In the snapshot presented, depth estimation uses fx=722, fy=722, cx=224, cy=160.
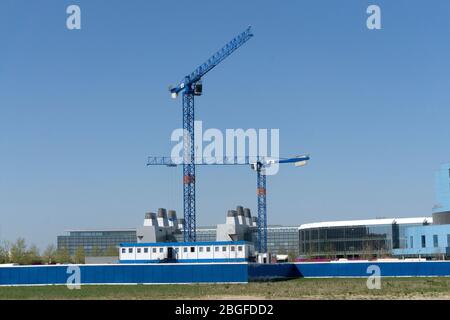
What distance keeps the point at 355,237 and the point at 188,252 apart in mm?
85726

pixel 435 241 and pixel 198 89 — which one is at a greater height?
pixel 198 89

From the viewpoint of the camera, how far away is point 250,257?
9019 cm

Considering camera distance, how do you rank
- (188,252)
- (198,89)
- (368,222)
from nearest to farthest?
(188,252) → (198,89) → (368,222)

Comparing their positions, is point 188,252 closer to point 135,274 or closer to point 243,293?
point 135,274

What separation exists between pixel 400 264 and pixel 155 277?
2580 cm

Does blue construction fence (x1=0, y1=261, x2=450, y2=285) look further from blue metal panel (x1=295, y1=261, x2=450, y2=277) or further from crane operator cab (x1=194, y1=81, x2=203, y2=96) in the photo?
crane operator cab (x1=194, y1=81, x2=203, y2=96)

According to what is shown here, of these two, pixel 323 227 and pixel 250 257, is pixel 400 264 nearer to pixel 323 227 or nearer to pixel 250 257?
pixel 250 257

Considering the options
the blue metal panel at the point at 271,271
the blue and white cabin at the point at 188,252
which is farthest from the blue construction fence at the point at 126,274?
the blue and white cabin at the point at 188,252

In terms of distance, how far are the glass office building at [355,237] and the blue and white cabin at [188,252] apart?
72451mm

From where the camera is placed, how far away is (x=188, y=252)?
93.4 metres

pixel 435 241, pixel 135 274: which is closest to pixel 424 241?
pixel 435 241

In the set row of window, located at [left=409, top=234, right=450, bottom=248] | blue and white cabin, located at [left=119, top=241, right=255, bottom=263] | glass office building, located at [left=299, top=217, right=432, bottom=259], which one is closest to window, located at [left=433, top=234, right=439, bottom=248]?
row of window, located at [left=409, top=234, right=450, bottom=248]
